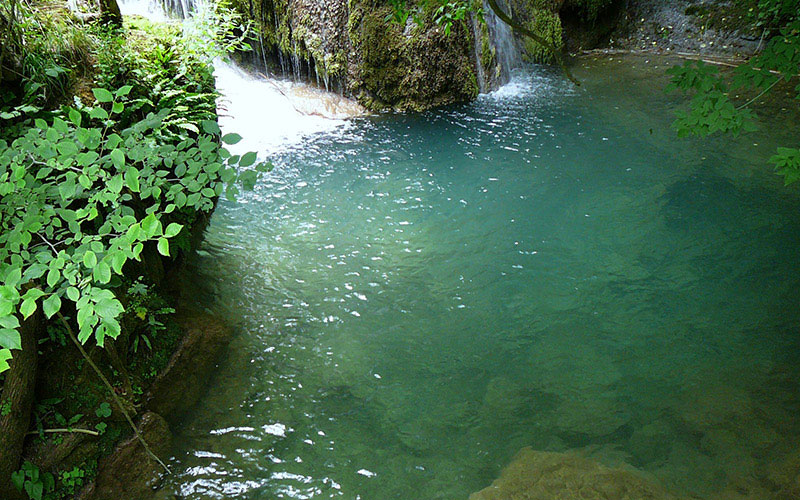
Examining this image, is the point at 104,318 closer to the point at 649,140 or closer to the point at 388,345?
the point at 388,345

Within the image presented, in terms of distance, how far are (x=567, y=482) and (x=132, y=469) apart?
295cm

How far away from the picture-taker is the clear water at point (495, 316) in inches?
144

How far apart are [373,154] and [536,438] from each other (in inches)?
222

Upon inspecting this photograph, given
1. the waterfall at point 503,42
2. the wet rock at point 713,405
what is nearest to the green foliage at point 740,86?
the wet rock at point 713,405

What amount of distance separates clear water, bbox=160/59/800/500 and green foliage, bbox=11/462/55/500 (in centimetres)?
70

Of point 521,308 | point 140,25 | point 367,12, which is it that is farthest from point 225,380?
point 367,12

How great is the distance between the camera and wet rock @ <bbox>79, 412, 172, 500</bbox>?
333cm

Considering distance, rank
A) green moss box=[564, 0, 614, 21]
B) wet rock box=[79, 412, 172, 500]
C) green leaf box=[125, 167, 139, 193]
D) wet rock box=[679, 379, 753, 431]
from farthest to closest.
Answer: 1. green moss box=[564, 0, 614, 21]
2. wet rock box=[679, 379, 753, 431]
3. wet rock box=[79, 412, 172, 500]
4. green leaf box=[125, 167, 139, 193]

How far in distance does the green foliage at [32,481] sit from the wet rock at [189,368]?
30.9 inches

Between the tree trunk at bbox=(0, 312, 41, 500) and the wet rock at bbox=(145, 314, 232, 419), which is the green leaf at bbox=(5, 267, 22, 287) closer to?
the tree trunk at bbox=(0, 312, 41, 500)

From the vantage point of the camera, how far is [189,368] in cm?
420

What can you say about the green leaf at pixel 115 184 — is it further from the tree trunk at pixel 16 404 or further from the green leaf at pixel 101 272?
the tree trunk at pixel 16 404

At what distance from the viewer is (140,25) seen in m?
5.17

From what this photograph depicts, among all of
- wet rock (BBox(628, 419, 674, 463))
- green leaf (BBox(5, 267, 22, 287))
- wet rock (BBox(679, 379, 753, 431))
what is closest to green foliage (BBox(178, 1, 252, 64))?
green leaf (BBox(5, 267, 22, 287))
